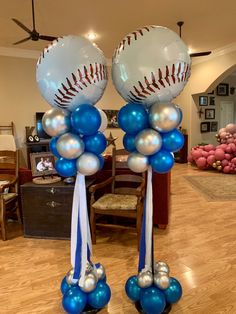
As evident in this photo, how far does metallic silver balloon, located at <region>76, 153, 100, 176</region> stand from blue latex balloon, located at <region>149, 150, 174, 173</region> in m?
0.32

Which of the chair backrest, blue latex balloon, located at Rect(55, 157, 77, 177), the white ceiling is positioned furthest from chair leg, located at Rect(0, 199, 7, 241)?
the white ceiling

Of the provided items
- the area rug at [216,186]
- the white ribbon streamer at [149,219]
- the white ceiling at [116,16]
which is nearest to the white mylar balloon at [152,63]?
the white ribbon streamer at [149,219]

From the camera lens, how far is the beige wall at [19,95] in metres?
A: 6.05

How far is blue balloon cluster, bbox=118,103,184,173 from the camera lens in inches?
52.4

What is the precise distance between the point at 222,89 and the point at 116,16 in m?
5.39

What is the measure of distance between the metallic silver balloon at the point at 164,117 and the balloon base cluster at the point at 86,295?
3.38 ft

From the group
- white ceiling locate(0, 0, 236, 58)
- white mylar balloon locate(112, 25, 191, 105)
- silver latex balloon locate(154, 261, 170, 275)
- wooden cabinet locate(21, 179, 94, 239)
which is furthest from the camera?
white ceiling locate(0, 0, 236, 58)

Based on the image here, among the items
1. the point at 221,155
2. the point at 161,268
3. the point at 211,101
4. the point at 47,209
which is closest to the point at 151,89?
the point at 161,268

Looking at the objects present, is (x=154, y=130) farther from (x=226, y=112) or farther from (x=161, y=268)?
(x=226, y=112)

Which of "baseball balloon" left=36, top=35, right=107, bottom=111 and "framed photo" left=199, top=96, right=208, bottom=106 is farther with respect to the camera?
"framed photo" left=199, top=96, right=208, bottom=106

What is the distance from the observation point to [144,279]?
164cm

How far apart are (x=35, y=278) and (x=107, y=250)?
28.2 inches

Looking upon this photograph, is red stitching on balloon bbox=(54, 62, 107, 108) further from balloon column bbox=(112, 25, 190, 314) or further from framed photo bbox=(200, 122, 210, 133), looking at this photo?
framed photo bbox=(200, 122, 210, 133)

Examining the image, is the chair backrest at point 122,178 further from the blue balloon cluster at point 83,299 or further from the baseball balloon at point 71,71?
the baseball balloon at point 71,71
